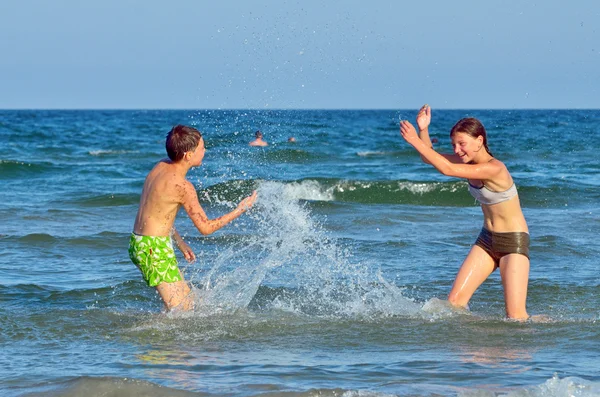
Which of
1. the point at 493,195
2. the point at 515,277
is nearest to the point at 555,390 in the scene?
the point at 515,277

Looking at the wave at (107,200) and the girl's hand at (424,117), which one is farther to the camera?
the wave at (107,200)

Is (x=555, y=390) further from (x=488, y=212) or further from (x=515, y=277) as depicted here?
(x=488, y=212)

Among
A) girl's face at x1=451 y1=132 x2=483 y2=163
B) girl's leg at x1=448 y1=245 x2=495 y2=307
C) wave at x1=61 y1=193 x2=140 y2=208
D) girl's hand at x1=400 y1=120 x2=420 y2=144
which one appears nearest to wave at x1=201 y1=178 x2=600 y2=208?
wave at x1=61 y1=193 x2=140 y2=208

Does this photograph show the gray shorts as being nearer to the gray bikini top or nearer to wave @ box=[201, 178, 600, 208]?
the gray bikini top

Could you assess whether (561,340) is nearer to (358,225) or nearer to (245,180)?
(358,225)

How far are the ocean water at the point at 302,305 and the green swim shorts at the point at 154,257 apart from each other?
0.48 m

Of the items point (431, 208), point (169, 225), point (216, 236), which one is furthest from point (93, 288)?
point (431, 208)

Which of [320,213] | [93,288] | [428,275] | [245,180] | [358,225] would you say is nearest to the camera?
[93,288]

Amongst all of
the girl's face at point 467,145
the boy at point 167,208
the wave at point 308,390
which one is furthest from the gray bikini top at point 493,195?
the boy at point 167,208

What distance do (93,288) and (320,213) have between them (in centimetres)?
672

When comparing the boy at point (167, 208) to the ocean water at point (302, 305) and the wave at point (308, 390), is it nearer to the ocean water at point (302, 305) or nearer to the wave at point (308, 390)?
the ocean water at point (302, 305)

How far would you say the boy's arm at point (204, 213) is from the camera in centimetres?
612

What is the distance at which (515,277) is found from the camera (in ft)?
21.2

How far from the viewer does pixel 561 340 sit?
6367 millimetres
